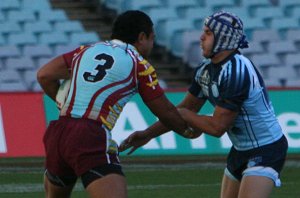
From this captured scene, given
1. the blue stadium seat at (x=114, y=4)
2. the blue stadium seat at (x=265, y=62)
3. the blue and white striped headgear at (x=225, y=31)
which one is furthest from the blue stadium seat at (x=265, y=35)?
the blue and white striped headgear at (x=225, y=31)

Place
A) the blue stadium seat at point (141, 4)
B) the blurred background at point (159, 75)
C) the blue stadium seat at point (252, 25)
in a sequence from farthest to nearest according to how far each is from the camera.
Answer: the blue stadium seat at point (141, 4), the blue stadium seat at point (252, 25), the blurred background at point (159, 75)

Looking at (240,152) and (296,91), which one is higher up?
(240,152)

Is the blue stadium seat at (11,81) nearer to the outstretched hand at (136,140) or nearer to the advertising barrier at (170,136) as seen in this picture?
the advertising barrier at (170,136)

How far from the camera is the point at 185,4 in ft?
68.7

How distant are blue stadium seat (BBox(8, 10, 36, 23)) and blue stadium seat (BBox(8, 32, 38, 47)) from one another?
483 millimetres

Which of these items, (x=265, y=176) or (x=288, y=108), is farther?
(x=288, y=108)

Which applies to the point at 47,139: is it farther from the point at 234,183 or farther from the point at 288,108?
the point at 288,108

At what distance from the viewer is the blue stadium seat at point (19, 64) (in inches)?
712

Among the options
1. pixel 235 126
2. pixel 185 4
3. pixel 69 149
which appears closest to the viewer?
pixel 69 149

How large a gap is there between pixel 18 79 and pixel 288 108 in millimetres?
4711

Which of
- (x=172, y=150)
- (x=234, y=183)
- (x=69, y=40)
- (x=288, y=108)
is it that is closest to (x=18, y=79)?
(x=69, y=40)

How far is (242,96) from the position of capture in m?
6.93

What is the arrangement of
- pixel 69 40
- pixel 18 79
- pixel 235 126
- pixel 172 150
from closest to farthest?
pixel 235 126 < pixel 172 150 < pixel 18 79 < pixel 69 40

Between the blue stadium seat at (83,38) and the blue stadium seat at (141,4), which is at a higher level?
the blue stadium seat at (141,4)
